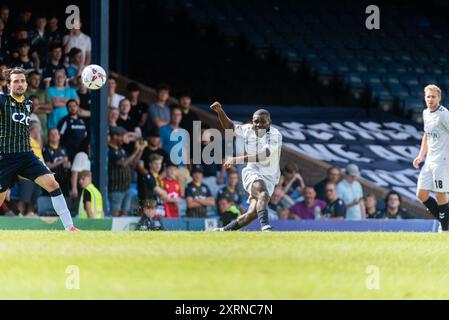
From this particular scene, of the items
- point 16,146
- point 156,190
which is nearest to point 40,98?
point 156,190

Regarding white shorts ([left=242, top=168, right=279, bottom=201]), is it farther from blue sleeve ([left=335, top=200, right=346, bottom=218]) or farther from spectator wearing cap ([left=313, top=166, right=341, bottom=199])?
spectator wearing cap ([left=313, top=166, right=341, bottom=199])

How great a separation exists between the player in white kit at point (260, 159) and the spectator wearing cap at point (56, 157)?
5.28 m

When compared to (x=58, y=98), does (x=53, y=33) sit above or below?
above

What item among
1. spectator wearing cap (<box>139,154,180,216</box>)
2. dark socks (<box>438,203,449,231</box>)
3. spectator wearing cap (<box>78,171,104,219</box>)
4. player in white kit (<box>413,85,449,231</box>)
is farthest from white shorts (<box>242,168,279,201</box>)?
spectator wearing cap (<box>139,154,180,216</box>)

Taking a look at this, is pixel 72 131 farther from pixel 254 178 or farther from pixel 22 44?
pixel 254 178

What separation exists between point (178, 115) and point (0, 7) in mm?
3939

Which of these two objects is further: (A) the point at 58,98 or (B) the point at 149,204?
(A) the point at 58,98

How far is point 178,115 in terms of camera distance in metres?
21.1

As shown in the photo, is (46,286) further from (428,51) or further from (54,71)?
(428,51)

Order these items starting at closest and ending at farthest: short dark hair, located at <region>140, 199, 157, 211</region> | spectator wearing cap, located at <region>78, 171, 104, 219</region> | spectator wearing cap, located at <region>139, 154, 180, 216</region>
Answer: spectator wearing cap, located at <region>78, 171, 104, 219</region> < short dark hair, located at <region>140, 199, 157, 211</region> < spectator wearing cap, located at <region>139, 154, 180, 216</region>

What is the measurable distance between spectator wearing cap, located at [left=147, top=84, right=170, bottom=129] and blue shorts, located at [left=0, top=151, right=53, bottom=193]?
22.8ft

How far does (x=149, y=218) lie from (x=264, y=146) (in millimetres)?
4380

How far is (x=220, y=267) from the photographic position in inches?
402

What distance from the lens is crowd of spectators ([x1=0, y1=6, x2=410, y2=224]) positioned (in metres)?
19.7
